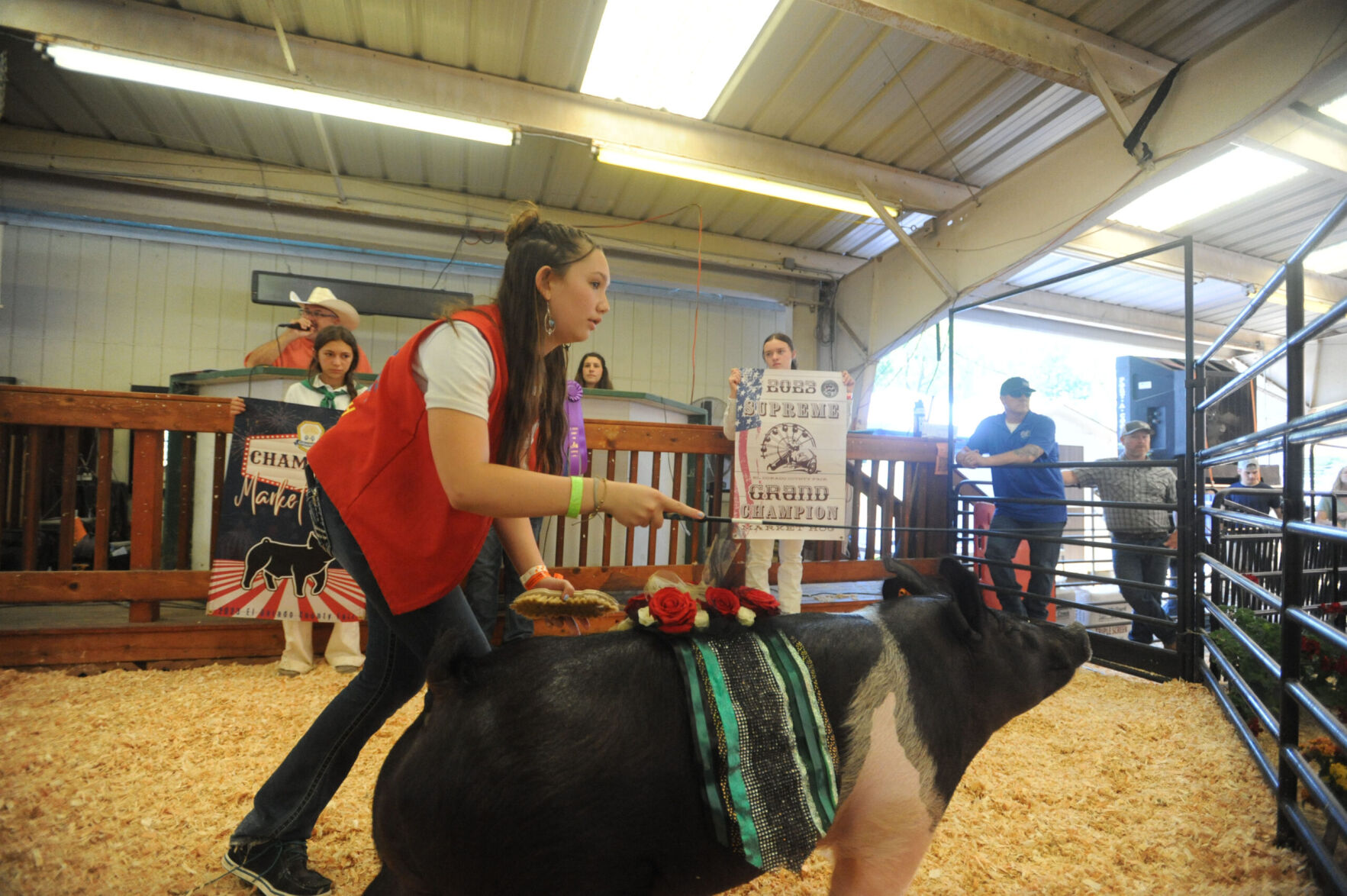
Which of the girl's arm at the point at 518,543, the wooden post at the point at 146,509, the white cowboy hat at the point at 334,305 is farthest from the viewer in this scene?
the white cowboy hat at the point at 334,305

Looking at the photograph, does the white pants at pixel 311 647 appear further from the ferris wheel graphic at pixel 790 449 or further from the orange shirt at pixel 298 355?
the ferris wheel graphic at pixel 790 449

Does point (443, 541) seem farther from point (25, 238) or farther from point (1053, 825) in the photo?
point (25, 238)

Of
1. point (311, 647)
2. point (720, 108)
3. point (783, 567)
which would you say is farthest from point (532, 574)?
point (720, 108)

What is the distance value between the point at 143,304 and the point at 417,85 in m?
4.75

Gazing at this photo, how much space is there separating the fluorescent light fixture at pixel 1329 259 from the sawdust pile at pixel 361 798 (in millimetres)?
7198

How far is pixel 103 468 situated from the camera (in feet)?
10.7

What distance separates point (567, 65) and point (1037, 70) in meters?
3.28

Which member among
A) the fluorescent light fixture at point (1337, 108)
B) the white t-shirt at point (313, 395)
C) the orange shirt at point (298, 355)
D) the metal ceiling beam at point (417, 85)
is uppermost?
the metal ceiling beam at point (417, 85)

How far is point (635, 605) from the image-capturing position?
1142mm

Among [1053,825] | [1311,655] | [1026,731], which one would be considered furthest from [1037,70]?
[1053,825]

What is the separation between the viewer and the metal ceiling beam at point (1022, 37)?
366 centimetres

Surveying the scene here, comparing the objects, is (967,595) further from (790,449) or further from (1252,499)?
(1252,499)

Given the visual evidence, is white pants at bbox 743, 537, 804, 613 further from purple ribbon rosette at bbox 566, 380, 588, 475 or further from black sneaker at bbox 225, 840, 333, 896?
black sneaker at bbox 225, 840, 333, 896

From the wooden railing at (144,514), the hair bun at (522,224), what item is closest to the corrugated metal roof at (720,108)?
the wooden railing at (144,514)
